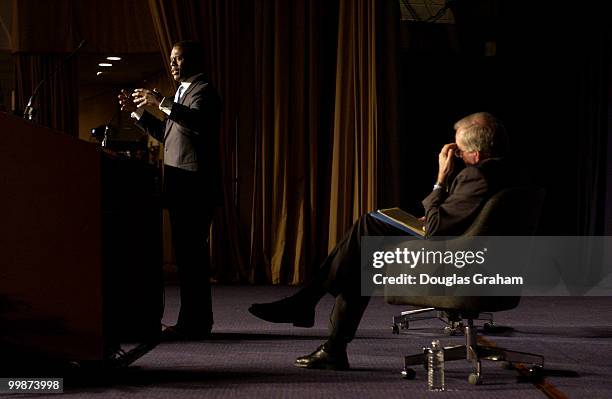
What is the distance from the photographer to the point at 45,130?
2629 millimetres

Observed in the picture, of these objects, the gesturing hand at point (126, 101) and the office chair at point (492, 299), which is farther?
the gesturing hand at point (126, 101)

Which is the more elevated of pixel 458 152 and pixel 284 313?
pixel 458 152

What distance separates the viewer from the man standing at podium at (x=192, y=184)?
390 cm

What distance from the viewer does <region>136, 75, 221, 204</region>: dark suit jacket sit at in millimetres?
3885

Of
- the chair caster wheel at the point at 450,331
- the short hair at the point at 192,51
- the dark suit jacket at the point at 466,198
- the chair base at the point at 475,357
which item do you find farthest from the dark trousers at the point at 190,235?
the dark suit jacket at the point at 466,198

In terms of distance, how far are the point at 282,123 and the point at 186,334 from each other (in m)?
2.84

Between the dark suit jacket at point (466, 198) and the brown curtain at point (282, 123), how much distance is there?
346 centimetres

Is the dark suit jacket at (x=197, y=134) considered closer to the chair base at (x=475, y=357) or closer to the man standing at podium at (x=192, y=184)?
the man standing at podium at (x=192, y=184)

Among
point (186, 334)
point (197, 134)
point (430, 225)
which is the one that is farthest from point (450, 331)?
point (197, 134)

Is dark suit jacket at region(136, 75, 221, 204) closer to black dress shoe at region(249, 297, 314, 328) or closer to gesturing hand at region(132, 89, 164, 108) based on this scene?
gesturing hand at region(132, 89, 164, 108)

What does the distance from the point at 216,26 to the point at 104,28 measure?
3.07 feet

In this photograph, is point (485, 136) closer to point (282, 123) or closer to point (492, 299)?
point (492, 299)

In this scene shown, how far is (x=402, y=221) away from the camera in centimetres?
298

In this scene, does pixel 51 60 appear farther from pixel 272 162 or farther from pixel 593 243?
pixel 593 243
